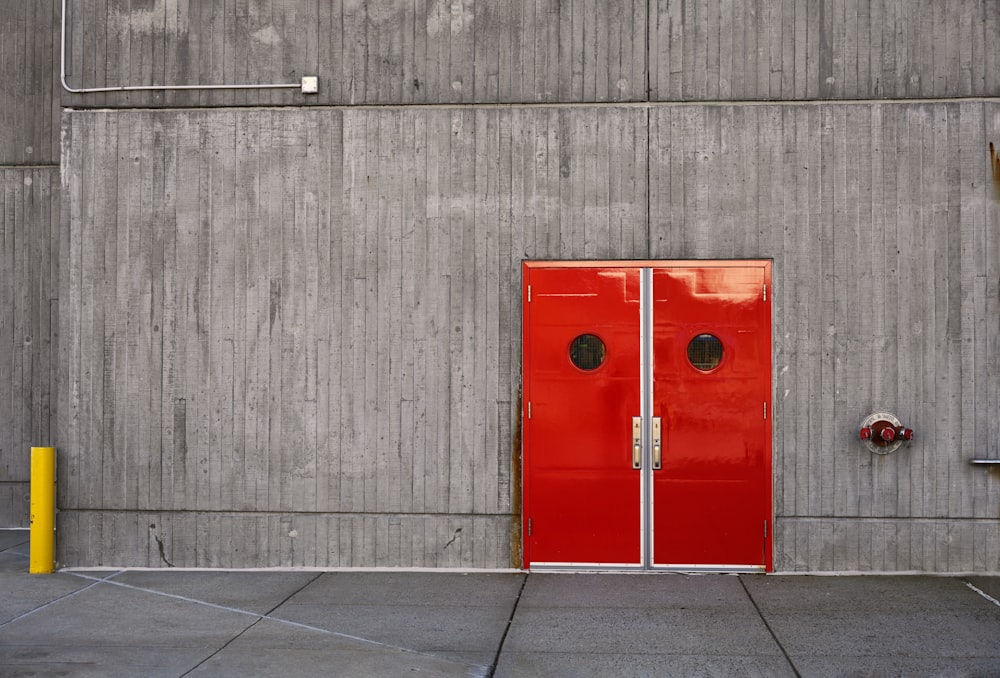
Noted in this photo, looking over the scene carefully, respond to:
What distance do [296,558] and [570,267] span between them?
143 inches

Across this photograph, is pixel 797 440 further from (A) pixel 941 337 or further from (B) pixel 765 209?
(B) pixel 765 209

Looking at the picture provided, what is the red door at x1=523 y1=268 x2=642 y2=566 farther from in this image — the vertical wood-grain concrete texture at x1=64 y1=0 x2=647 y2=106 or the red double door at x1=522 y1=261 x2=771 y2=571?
the vertical wood-grain concrete texture at x1=64 y1=0 x2=647 y2=106

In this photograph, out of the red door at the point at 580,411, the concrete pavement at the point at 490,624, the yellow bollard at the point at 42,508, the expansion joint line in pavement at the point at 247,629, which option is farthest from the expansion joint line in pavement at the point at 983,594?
the yellow bollard at the point at 42,508

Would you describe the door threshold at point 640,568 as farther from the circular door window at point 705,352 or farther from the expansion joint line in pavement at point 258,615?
the expansion joint line in pavement at point 258,615

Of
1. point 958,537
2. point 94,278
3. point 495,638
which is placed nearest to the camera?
point 495,638

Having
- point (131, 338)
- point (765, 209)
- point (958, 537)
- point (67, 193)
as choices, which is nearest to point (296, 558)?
point (131, 338)

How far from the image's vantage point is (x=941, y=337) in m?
7.68

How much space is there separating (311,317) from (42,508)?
2.96 metres

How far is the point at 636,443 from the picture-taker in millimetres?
7766

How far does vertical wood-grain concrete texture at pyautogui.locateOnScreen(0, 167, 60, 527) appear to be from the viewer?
1015 cm

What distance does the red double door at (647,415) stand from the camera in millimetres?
7734

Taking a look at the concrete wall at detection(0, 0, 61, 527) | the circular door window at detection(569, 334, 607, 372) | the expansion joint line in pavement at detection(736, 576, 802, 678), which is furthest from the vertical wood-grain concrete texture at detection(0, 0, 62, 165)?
the expansion joint line in pavement at detection(736, 576, 802, 678)

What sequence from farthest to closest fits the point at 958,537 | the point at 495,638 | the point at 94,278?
1. the point at 94,278
2. the point at 958,537
3. the point at 495,638

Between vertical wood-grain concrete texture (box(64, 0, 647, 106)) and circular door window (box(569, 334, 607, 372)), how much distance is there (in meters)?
2.18
